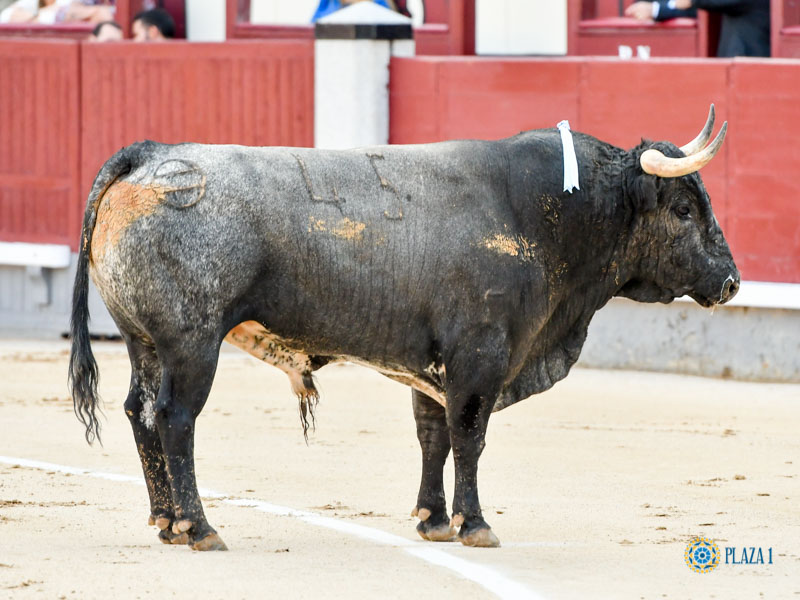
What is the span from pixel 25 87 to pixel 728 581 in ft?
29.4

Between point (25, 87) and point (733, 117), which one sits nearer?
point (733, 117)

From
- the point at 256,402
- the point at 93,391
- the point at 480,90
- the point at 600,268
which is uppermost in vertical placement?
the point at 480,90

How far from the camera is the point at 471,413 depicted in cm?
618

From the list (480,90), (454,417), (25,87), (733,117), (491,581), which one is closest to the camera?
(491,581)

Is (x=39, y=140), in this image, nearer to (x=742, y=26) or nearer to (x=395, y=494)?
(x=742, y=26)

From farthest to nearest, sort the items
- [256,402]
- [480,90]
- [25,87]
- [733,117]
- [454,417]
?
1. [25,87]
2. [480,90]
3. [733,117]
4. [256,402]
5. [454,417]

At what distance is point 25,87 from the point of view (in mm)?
13281

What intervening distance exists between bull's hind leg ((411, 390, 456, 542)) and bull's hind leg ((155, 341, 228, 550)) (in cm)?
92

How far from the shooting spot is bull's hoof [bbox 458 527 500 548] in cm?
618

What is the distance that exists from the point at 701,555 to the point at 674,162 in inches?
56.3

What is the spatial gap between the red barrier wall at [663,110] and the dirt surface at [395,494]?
3.50ft

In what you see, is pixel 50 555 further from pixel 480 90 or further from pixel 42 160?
pixel 42 160

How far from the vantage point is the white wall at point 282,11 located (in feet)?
50.1

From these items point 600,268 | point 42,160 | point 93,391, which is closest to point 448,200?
point 600,268
